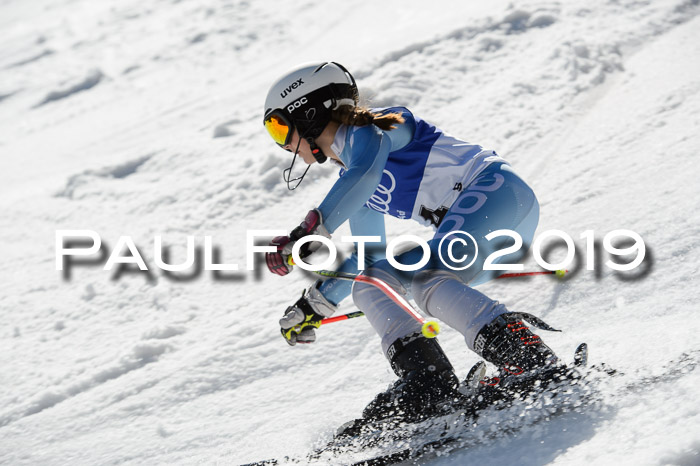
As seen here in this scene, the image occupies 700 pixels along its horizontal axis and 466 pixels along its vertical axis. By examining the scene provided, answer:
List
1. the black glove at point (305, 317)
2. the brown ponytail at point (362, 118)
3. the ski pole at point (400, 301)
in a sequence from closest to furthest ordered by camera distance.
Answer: the ski pole at point (400, 301)
the brown ponytail at point (362, 118)
the black glove at point (305, 317)

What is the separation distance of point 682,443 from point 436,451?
76 cm

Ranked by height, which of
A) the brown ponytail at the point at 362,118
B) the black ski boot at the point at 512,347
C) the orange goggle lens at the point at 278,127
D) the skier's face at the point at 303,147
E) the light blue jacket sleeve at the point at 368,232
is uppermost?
the brown ponytail at the point at 362,118

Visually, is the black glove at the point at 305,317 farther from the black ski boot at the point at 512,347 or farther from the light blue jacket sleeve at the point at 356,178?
the black ski boot at the point at 512,347

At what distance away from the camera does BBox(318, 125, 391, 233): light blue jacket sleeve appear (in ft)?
7.96

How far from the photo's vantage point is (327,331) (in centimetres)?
400

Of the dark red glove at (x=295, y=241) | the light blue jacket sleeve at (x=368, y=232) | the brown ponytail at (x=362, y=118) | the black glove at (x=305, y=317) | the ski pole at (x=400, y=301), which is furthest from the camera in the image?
the light blue jacket sleeve at (x=368, y=232)

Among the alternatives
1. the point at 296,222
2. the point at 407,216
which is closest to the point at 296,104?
the point at 407,216

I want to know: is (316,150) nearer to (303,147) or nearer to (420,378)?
(303,147)

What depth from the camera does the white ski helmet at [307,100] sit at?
104 inches

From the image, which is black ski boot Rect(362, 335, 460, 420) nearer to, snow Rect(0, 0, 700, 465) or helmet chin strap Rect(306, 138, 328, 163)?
snow Rect(0, 0, 700, 465)

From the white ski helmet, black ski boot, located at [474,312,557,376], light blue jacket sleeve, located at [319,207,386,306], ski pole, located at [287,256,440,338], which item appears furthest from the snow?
the white ski helmet

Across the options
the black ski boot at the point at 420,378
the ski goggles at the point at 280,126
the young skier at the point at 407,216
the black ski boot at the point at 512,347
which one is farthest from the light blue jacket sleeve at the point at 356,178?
the black ski boot at the point at 512,347

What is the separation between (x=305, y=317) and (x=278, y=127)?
0.82 meters

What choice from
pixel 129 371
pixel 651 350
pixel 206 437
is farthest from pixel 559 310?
pixel 129 371
